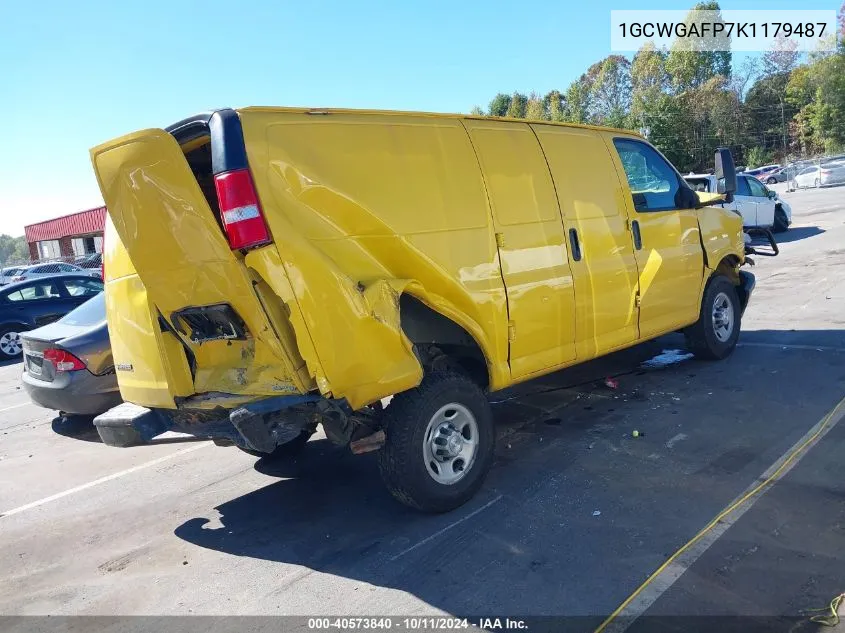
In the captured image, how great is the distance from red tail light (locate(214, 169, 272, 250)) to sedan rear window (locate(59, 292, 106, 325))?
4266 millimetres

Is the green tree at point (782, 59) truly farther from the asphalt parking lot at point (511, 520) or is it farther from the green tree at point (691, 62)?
the asphalt parking lot at point (511, 520)

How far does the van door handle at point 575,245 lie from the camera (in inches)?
193

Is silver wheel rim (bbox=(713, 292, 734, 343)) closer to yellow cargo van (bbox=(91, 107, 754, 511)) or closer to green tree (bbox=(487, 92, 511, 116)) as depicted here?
yellow cargo van (bbox=(91, 107, 754, 511))

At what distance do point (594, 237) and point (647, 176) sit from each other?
1285mm

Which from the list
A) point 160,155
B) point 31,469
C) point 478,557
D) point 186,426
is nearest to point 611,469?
point 478,557

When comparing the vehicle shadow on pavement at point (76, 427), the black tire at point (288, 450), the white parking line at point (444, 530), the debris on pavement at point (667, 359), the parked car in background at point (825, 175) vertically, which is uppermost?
the parked car in background at point (825, 175)

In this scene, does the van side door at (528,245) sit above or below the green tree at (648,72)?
below

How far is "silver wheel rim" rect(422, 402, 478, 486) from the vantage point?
12.9 feet

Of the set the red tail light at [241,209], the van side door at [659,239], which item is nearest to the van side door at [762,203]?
the van side door at [659,239]

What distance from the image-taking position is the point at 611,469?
441 cm

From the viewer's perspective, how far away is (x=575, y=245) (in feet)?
16.2

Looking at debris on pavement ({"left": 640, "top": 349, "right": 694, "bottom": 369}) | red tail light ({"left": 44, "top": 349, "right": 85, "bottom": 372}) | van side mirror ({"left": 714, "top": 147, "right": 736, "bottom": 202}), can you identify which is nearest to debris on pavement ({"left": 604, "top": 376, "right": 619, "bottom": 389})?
debris on pavement ({"left": 640, "top": 349, "right": 694, "bottom": 369})

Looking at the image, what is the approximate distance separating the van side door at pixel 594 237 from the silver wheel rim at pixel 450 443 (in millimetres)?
1338

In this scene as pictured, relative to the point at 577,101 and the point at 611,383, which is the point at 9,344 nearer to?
Result: the point at 611,383
